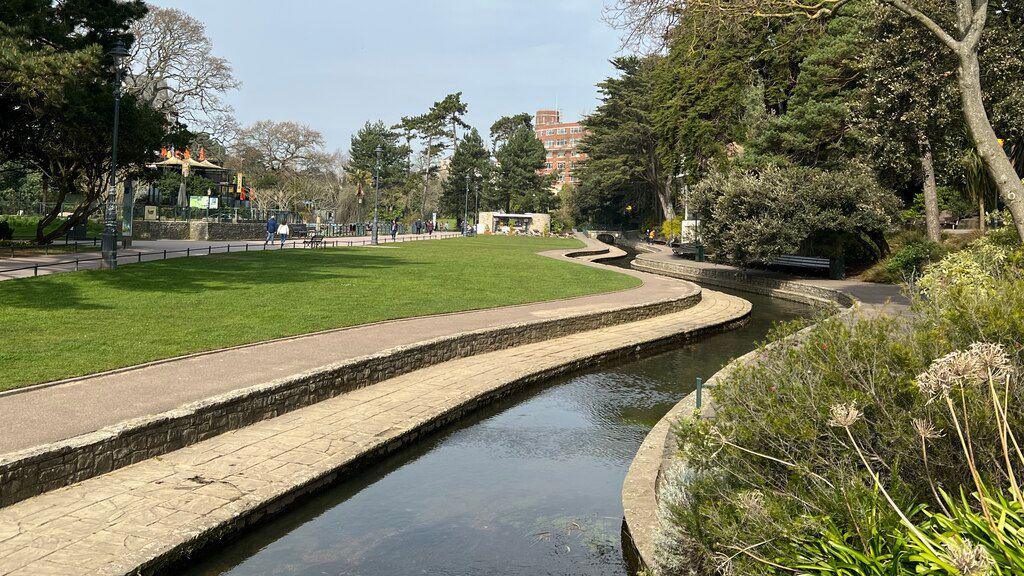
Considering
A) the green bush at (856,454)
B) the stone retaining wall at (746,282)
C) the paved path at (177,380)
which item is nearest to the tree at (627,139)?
the stone retaining wall at (746,282)

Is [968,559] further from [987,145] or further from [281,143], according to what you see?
[281,143]

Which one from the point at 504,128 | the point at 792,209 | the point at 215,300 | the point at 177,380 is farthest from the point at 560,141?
the point at 177,380

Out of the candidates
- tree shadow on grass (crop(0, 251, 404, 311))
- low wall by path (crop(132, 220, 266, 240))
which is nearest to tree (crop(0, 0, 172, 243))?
tree shadow on grass (crop(0, 251, 404, 311))

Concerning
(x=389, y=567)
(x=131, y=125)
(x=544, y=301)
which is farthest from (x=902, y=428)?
(x=131, y=125)

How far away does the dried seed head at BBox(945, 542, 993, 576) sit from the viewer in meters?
2.76

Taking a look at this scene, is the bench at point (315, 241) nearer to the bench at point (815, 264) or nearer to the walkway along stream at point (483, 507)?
the bench at point (815, 264)

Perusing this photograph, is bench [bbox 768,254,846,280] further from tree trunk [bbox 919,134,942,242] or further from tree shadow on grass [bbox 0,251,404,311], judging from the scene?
tree shadow on grass [bbox 0,251,404,311]

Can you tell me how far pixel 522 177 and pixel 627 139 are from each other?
35702mm

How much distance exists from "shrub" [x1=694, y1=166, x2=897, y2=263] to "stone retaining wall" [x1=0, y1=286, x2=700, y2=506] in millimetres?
17676

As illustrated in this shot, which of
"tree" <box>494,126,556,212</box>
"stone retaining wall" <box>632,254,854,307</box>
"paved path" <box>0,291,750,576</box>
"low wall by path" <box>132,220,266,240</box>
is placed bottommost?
"paved path" <box>0,291,750,576</box>

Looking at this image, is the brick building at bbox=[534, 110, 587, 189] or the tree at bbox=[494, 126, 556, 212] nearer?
the tree at bbox=[494, 126, 556, 212]

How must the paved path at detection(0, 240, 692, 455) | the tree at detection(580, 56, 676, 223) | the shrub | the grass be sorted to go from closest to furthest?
the paved path at detection(0, 240, 692, 455) < the shrub < the grass < the tree at detection(580, 56, 676, 223)

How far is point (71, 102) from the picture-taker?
2548 cm

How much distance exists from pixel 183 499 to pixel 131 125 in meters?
25.3
